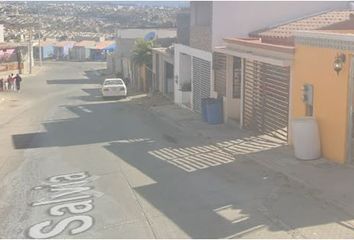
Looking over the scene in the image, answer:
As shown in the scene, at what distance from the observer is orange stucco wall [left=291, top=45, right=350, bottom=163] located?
13617 mm

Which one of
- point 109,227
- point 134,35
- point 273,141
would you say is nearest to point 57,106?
point 273,141

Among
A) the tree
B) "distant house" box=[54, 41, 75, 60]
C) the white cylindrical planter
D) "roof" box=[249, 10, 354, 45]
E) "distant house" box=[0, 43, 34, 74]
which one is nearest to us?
the white cylindrical planter

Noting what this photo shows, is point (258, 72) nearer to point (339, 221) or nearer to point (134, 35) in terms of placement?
point (339, 221)

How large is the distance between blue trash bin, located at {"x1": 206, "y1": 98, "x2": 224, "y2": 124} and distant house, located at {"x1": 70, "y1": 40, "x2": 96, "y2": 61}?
95.4 meters

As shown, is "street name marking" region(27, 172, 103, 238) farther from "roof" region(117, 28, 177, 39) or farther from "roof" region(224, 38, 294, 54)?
"roof" region(117, 28, 177, 39)

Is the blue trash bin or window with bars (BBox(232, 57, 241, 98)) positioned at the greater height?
window with bars (BBox(232, 57, 241, 98))

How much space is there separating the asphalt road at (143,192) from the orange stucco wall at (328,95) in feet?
5.70

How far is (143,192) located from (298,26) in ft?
43.7

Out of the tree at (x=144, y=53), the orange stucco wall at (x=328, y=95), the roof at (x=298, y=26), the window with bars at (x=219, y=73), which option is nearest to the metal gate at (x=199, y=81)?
the window with bars at (x=219, y=73)

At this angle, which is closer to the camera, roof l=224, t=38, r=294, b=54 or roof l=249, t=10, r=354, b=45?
roof l=224, t=38, r=294, b=54

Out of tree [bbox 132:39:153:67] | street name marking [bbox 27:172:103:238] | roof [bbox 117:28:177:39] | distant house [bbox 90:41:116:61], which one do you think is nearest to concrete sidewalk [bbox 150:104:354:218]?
street name marking [bbox 27:172:103:238]

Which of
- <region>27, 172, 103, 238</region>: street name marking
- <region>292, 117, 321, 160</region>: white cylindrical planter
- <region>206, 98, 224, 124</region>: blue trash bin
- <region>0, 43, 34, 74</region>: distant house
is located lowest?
<region>0, 43, 34, 74</region>: distant house

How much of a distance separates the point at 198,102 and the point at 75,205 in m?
17.2

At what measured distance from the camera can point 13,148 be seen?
19562 millimetres
